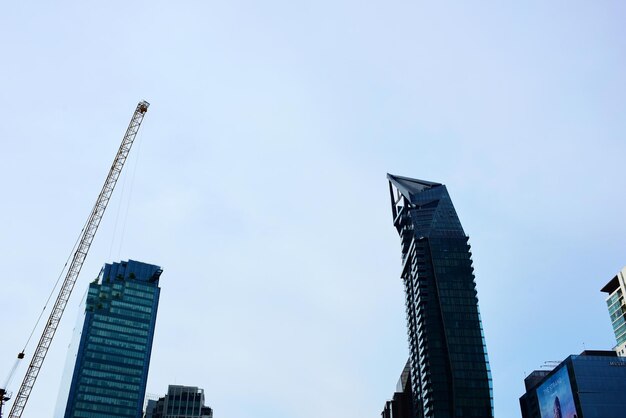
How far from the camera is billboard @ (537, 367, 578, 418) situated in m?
181

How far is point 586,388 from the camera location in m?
187

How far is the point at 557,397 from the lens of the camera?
185 meters

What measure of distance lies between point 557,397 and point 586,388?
9.16m

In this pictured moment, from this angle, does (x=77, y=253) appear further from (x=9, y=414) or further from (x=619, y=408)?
(x=619, y=408)

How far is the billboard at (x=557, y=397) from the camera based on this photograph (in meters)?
181

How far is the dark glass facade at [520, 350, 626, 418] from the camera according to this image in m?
182

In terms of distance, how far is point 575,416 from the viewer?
17862 cm

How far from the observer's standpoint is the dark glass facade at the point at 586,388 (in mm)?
182250

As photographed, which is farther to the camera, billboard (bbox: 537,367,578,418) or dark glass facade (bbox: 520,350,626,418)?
dark glass facade (bbox: 520,350,626,418)

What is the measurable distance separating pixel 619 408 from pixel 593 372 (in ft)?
36.1

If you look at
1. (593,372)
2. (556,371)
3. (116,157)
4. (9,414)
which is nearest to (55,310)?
(9,414)

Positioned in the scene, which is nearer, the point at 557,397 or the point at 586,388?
the point at 557,397

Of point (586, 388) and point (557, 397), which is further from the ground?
point (586, 388)

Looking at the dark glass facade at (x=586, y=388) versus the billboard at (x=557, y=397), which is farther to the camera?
the dark glass facade at (x=586, y=388)
